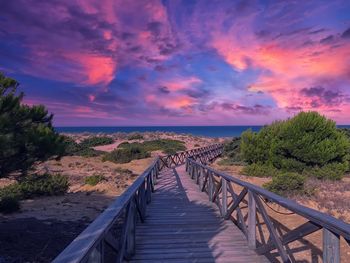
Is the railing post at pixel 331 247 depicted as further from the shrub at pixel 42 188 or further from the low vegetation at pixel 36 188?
the shrub at pixel 42 188

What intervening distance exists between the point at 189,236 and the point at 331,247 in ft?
10.0

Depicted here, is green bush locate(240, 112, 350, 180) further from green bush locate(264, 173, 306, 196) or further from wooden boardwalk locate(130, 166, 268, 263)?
wooden boardwalk locate(130, 166, 268, 263)

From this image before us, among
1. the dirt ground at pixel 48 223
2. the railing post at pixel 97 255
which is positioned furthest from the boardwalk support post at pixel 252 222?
the dirt ground at pixel 48 223

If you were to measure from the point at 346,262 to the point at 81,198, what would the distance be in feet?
31.4

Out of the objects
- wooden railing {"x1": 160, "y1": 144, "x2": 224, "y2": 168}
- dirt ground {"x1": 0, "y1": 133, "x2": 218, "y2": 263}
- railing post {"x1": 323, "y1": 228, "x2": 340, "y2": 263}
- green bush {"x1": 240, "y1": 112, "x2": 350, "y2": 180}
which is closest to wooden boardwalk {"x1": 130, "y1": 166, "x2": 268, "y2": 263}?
railing post {"x1": 323, "y1": 228, "x2": 340, "y2": 263}

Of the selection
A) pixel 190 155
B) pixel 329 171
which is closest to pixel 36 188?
pixel 329 171

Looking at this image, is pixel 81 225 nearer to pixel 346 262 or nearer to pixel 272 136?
pixel 346 262

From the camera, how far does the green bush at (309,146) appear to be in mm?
16172

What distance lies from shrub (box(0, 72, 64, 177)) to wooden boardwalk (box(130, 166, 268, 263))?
3.73 meters

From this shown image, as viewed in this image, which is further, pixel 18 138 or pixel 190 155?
pixel 190 155

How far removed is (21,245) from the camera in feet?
21.7

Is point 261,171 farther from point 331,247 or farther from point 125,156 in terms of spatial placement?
point 125,156

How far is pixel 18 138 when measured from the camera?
28.9ft

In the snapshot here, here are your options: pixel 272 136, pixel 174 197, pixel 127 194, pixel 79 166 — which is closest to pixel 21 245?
A: pixel 127 194
